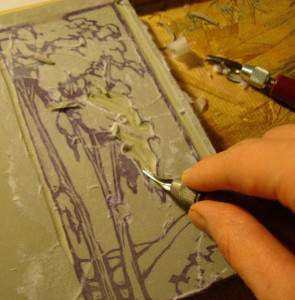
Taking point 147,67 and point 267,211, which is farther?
point 147,67

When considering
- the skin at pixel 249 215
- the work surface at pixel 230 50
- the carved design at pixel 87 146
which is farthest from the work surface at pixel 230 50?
the skin at pixel 249 215

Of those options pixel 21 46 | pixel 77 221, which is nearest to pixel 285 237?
pixel 77 221

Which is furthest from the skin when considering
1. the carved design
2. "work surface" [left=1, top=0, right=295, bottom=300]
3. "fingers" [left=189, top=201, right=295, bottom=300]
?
"work surface" [left=1, top=0, right=295, bottom=300]

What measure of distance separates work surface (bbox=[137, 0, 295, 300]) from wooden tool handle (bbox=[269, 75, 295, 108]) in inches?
1.0

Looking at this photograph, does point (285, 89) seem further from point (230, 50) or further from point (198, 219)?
point (198, 219)

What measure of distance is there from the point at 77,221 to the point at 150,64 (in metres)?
0.37

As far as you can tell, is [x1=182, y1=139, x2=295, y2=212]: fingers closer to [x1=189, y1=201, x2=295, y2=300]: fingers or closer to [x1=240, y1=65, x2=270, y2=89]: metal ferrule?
[x1=189, y1=201, x2=295, y2=300]: fingers

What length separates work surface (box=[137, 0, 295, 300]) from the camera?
728 mm

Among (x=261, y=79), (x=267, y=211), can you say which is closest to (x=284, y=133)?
(x=267, y=211)

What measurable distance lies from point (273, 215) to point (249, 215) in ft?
0.12

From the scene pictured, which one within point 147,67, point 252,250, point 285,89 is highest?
point 147,67

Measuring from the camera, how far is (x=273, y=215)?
0.45m

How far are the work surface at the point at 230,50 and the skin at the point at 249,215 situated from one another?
0.24m

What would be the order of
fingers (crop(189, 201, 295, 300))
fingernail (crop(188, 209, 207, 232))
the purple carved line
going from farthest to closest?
1. the purple carved line
2. fingernail (crop(188, 209, 207, 232))
3. fingers (crop(189, 201, 295, 300))
